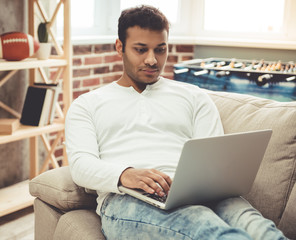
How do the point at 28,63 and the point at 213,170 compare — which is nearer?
the point at 213,170

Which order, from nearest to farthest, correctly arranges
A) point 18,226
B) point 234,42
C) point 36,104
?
point 18,226 → point 36,104 → point 234,42

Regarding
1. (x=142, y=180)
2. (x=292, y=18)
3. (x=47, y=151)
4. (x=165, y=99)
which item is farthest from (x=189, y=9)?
(x=142, y=180)

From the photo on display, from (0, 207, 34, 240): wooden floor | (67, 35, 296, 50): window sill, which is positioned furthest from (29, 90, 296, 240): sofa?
(67, 35, 296, 50): window sill

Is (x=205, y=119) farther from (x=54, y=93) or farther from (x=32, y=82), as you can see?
(x=32, y=82)

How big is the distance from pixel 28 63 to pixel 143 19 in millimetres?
932

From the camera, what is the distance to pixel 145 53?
65.2 inches

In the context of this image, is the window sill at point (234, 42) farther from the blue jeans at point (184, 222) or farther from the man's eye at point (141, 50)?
the blue jeans at point (184, 222)

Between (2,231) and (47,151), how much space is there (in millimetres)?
623

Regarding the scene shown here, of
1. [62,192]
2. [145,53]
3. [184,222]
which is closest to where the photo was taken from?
[184,222]

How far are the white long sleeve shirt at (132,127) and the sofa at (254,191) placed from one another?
11 cm

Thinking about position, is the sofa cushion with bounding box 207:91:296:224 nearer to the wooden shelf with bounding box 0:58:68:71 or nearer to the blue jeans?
the blue jeans

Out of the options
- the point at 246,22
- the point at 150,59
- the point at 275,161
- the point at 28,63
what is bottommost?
the point at 275,161

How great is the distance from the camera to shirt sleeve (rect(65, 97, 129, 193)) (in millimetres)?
1373

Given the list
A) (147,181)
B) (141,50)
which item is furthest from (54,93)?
(147,181)
